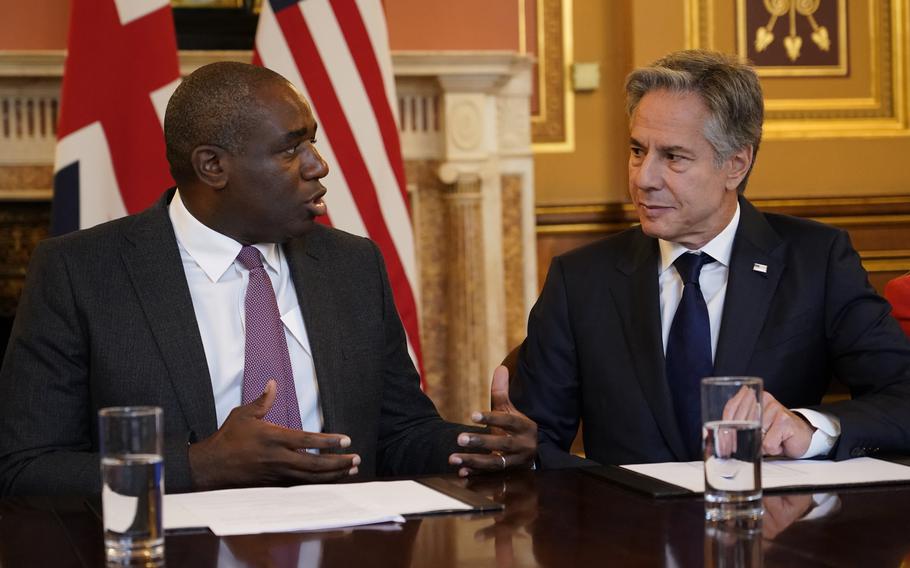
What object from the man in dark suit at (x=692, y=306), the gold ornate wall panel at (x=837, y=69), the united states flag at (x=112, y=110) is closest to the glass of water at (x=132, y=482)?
the man in dark suit at (x=692, y=306)

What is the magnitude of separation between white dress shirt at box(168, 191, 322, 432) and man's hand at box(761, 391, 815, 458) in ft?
2.56

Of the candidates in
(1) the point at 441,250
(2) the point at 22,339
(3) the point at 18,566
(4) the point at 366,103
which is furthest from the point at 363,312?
(1) the point at 441,250

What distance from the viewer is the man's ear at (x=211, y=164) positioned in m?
2.15

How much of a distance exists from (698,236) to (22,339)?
1.21 metres

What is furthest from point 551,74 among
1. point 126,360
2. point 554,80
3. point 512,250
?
point 126,360

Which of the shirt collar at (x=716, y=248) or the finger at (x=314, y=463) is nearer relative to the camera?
the finger at (x=314, y=463)

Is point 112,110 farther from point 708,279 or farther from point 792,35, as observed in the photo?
point 792,35

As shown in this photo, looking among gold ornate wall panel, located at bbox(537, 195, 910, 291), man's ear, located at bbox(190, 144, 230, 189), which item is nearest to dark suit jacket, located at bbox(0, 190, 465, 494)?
man's ear, located at bbox(190, 144, 230, 189)

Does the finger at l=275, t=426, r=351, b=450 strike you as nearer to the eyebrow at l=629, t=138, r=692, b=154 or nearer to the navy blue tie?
the navy blue tie

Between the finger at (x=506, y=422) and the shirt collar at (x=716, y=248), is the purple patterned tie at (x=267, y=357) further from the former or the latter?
the shirt collar at (x=716, y=248)

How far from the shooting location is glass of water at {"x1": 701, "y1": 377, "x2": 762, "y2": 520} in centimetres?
145

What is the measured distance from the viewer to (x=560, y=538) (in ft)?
4.60

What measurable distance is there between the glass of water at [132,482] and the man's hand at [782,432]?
3.05 feet

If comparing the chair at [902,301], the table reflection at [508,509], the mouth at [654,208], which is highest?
the mouth at [654,208]
